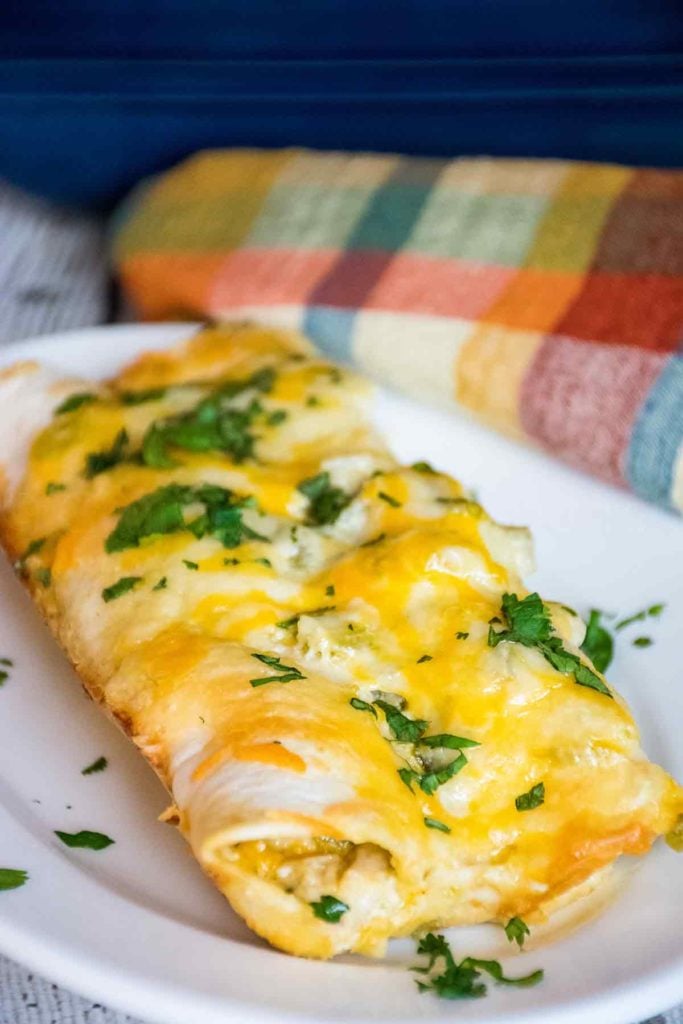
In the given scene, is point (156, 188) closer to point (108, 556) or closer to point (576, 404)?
point (576, 404)

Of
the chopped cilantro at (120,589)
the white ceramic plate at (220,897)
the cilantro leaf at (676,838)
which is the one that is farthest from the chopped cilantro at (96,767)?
the cilantro leaf at (676,838)

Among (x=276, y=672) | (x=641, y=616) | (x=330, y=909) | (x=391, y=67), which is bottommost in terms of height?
(x=641, y=616)

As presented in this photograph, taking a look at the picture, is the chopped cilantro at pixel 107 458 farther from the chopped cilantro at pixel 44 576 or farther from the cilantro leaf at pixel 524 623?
the cilantro leaf at pixel 524 623

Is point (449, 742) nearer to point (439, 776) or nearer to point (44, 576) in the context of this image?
point (439, 776)

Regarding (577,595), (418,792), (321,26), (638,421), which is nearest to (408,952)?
(418,792)

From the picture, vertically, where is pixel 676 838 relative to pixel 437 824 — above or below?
below

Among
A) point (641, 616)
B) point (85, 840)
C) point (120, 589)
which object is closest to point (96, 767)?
point (85, 840)
